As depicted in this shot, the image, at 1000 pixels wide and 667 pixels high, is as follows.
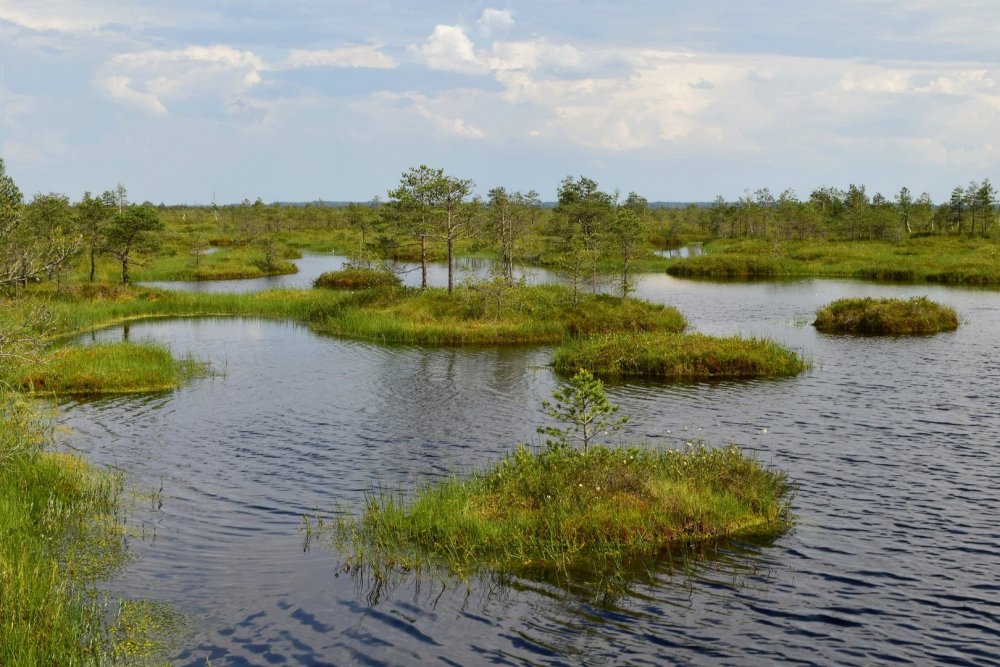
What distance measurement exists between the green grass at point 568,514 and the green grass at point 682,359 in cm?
1778

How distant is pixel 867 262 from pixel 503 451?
286ft

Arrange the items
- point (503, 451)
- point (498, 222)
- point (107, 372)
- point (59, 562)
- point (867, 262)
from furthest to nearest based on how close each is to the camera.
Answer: point (867, 262) < point (498, 222) < point (107, 372) < point (503, 451) < point (59, 562)

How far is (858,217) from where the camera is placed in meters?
136

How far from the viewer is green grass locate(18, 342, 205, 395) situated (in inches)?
1393

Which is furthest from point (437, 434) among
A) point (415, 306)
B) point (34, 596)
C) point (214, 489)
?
point (415, 306)

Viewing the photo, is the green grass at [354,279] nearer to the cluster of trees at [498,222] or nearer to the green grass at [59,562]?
the cluster of trees at [498,222]

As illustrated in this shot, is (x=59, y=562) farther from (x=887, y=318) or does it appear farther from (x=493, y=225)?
(x=493, y=225)

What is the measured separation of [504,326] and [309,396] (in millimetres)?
17505

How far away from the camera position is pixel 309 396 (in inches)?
1425

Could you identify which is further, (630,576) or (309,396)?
(309,396)

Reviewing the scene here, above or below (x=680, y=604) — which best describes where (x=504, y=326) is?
above

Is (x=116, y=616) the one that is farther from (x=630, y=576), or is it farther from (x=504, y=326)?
(x=504, y=326)

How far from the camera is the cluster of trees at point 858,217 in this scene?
133m

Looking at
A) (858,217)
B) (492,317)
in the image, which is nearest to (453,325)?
(492,317)
